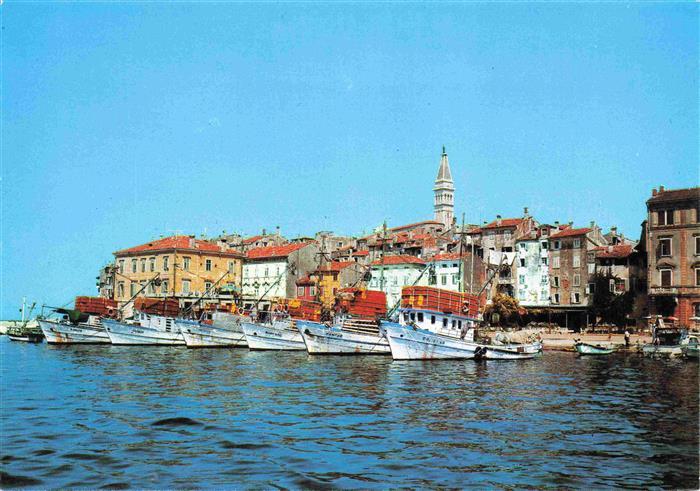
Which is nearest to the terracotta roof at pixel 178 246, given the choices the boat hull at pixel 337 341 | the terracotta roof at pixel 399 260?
the terracotta roof at pixel 399 260

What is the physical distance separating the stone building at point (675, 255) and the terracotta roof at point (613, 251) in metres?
5.73

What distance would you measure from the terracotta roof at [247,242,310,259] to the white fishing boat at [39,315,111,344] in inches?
1291

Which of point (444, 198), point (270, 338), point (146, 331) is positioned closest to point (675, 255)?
point (270, 338)

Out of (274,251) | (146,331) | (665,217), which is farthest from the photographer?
(274,251)

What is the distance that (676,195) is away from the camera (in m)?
69.3

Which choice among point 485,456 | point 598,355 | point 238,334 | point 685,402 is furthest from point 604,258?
point 485,456

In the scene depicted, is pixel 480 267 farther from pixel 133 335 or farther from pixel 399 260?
pixel 133 335

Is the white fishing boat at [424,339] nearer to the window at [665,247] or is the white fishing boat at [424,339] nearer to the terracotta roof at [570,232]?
the window at [665,247]

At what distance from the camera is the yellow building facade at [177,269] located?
9594cm

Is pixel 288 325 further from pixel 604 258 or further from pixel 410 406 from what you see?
pixel 410 406

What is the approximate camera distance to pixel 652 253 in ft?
230

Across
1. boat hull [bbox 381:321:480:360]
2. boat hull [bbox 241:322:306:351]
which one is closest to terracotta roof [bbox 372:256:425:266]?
boat hull [bbox 241:322:306:351]

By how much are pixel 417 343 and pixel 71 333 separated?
39795 mm

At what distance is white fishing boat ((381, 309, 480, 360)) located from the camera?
50625mm
